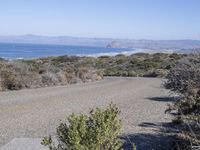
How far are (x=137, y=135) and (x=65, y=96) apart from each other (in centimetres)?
1069

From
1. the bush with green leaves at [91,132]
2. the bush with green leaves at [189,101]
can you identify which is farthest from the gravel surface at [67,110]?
the bush with green leaves at [91,132]

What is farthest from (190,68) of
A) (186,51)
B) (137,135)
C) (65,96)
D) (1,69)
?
(1,69)

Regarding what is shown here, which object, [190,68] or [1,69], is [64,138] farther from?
[1,69]

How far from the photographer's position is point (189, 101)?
35.6 feet

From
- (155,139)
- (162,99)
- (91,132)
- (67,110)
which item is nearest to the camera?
(91,132)

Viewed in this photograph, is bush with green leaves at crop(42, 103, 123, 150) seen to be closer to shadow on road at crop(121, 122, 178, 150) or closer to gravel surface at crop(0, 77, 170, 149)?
shadow on road at crop(121, 122, 178, 150)

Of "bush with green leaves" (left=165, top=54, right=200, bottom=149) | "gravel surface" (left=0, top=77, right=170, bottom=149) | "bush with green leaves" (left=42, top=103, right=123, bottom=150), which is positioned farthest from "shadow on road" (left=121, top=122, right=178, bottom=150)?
"bush with green leaves" (left=42, top=103, right=123, bottom=150)

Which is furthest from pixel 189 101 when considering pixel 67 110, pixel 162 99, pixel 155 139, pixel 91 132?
pixel 162 99

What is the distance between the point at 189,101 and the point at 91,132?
4.91 m

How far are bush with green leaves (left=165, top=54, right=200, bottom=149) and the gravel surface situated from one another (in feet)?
2.92

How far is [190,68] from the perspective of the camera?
1293cm

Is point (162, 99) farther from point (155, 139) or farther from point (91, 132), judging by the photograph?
point (91, 132)

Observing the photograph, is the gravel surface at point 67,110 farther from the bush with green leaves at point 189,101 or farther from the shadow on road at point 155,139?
the bush with green leaves at point 189,101

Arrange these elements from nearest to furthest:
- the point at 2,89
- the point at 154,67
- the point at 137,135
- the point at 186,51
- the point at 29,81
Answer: the point at 137,135, the point at 186,51, the point at 2,89, the point at 29,81, the point at 154,67
